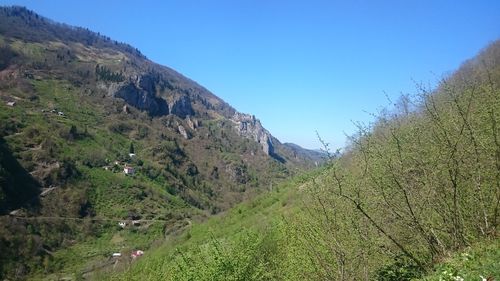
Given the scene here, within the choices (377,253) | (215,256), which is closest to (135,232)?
(215,256)

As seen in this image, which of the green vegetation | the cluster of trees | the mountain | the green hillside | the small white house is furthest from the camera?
the small white house

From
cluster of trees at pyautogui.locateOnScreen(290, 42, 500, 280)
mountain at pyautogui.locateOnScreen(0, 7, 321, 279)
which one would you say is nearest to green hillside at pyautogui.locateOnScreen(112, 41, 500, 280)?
cluster of trees at pyautogui.locateOnScreen(290, 42, 500, 280)

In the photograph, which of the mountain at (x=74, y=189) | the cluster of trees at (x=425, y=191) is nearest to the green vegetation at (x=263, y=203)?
the cluster of trees at (x=425, y=191)

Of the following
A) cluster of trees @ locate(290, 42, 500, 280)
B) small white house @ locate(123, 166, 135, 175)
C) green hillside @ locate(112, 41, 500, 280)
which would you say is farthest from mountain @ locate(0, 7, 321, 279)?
cluster of trees @ locate(290, 42, 500, 280)

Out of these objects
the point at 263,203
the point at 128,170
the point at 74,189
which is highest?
the point at 128,170

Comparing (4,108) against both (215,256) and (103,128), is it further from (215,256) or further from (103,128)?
(215,256)

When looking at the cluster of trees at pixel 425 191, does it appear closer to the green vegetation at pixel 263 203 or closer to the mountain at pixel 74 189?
the green vegetation at pixel 263 203

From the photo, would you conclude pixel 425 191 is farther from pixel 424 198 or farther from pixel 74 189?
pixel 74 189

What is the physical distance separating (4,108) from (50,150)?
33.7m

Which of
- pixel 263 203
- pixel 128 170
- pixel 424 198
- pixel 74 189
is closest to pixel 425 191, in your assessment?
pixel 424 198

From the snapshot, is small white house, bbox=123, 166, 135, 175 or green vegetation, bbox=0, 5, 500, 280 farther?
small white house, bbox=123, 166, 135, 175

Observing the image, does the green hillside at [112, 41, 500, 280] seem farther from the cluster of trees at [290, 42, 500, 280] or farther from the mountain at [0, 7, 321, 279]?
the mountain at [0, 7, 321, 279]

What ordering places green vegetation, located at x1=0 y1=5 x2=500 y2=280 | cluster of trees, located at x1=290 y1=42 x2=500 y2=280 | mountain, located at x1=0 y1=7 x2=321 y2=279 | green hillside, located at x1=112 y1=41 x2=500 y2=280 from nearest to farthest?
green hillside, located at x1=112 y1=41 x2=500 y2=280, cluster of trees, located at x1=290 y1=42 x2=500 y2=280, green vegetation, located at x1=0 y1=5 x2=500 y2=280, mountain, located at x1=0 y1=7 x2=321 y2=279

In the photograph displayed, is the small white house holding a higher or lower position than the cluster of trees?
lower
